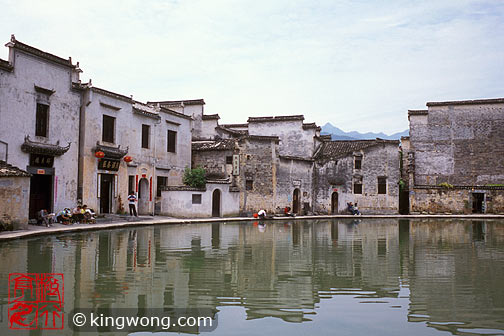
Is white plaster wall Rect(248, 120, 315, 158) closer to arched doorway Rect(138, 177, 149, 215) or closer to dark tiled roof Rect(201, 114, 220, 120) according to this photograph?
dark tiled roof Rect(201, 114, 220, 120)

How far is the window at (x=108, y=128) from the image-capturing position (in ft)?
70.2

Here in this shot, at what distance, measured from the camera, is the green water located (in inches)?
204

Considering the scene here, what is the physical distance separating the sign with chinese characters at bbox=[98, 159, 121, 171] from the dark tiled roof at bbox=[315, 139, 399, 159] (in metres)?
15.9

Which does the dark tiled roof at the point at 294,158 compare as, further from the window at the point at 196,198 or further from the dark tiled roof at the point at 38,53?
the dark tiled roof at the point at 38,53

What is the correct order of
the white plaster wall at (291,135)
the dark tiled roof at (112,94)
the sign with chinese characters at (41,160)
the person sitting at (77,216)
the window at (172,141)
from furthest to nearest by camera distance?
the white plaster wall at (291,135), the window at (172,141), the dark tiled roof at (112,94), the person sitting at (77,216), the sign with chinese characters at (41,160)

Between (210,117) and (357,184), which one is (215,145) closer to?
(210,117)

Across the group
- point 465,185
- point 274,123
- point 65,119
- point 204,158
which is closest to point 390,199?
point 465,185

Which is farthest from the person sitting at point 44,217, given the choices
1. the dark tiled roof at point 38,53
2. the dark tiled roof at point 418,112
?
the dark tiled roof at point 418,112

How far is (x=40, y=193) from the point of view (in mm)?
18328

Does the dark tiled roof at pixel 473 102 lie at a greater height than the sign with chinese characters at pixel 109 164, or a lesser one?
greater

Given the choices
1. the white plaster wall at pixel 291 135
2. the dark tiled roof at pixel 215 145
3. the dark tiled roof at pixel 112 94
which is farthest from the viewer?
the white plaster wall at pixel 291 135

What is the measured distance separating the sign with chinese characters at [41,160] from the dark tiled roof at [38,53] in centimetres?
394

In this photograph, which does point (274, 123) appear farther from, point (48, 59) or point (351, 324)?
point (351, 324)

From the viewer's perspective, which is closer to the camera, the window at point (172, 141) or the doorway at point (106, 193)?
the doorway at point (106, 193)
